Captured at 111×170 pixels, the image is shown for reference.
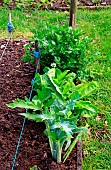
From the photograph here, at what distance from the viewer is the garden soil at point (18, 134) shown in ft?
10.3

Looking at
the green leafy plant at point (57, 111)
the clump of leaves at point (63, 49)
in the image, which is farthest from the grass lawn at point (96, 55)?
the green leafy plant at point (57, 111)

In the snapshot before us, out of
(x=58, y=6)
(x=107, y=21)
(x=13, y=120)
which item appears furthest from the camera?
(x=58, y=6)

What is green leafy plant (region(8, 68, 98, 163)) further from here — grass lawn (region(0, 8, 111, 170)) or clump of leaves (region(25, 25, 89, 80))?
clump of leaves (region(25, 25, 89, 80))

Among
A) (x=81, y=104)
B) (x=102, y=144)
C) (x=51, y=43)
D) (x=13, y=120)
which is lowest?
(x=102, y=144)

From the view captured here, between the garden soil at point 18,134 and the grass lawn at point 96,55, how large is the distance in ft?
0.94

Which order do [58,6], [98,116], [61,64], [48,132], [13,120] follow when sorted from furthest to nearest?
1. [58,6]
2. [61,64]
3. [98,116]
4. [13,120]
5. [48,132]

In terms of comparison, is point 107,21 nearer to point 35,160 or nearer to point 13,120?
point 13,120

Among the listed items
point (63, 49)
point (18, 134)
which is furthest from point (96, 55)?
point (18, 134)

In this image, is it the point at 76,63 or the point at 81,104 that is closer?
the point at 81,104

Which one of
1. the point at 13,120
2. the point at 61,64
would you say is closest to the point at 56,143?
the point at 13,120

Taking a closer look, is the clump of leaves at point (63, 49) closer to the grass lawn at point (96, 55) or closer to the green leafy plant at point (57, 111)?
the grass lawn at point (96, 55)

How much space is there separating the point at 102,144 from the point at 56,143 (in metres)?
0.75

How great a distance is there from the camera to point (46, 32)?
4293 mm

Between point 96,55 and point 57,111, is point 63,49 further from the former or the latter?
point 57,111
